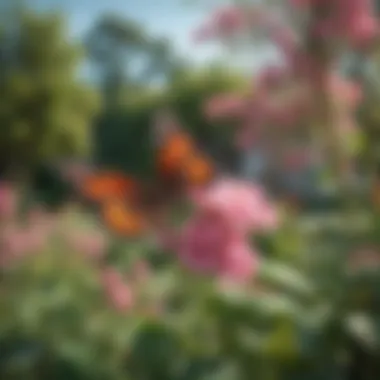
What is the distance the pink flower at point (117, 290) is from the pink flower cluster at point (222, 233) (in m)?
0.06

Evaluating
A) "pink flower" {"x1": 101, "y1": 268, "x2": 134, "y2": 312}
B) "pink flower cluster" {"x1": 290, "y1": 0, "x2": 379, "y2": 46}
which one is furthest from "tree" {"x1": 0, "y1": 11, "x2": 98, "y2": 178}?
"pink flower cluster" {"x1": 290, "y1": 0, "x2": 379, "y2": 46}

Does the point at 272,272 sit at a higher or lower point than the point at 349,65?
lower

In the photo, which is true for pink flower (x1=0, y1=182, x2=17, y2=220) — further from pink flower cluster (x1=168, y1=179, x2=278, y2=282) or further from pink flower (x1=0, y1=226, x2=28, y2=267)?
pink flower cluster (x1=168, y1=179, x2=278, y2=282)

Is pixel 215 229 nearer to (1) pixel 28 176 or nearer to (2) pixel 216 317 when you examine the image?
(2) pixel 216 317

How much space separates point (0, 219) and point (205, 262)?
0.21 m

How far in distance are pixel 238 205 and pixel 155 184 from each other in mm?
89

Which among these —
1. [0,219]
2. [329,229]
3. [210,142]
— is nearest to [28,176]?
[0,219]

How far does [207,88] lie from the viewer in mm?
858

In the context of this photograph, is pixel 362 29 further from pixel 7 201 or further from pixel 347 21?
pixel 7 201

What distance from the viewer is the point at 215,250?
32.0 inches

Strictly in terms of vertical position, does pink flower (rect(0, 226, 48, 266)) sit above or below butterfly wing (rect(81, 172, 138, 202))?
below

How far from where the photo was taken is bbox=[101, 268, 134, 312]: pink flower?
830 mm

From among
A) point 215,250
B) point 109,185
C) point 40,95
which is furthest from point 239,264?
point 40,95

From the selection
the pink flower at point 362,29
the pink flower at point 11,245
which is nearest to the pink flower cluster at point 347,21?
the pink flower at point 362,29
